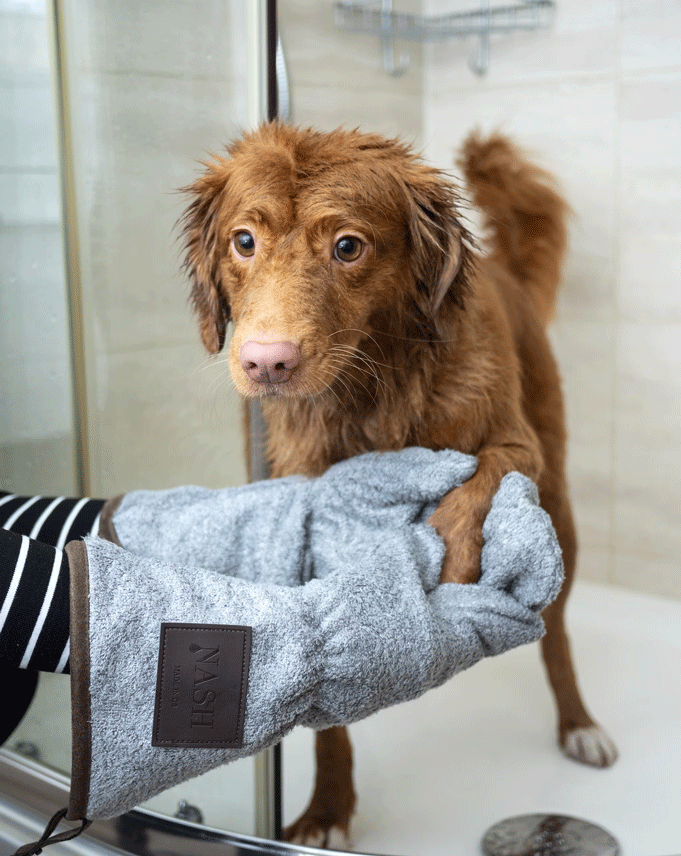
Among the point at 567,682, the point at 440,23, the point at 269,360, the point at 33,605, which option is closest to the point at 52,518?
the point at 33,605

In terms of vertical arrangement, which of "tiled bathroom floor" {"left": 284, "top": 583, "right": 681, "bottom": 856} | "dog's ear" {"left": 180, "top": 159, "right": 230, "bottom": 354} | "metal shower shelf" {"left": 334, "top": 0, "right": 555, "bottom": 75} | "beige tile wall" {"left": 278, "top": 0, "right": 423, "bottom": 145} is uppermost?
"metal shower shelf" {"left": 334, "top": 0, "right": 555, "bottom": 75}

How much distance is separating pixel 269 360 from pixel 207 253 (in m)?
0.22

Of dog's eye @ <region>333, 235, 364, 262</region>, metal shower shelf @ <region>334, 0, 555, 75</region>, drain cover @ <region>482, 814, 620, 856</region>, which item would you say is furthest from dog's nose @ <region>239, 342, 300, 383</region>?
metal shower shelf @ <region>334, 0, 555, 75</region>

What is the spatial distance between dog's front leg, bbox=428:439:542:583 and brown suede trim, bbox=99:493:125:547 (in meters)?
0.31

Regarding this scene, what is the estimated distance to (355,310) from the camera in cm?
79

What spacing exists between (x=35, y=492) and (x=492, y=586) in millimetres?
644

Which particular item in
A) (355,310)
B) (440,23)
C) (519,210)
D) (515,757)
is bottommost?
(515,757)

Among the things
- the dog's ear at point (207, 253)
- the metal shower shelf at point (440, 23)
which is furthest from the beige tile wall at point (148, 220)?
the metal shower shelf at point (440, 23)

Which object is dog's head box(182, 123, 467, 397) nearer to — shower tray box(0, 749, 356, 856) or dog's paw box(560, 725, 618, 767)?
shower tray box(0, 749, 356, 856)

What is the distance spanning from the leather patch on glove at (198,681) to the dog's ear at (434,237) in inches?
14.2

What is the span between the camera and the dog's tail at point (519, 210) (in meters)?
1.36

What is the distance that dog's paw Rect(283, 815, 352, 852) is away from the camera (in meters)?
1.11

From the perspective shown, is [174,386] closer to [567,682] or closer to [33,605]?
[33,605]

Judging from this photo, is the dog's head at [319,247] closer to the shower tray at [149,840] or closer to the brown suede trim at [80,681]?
the brown suede trim at [80,681]
